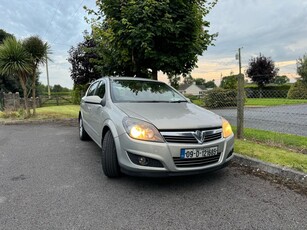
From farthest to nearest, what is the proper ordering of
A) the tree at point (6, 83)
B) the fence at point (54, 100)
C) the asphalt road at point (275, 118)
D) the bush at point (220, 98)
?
the tree at point (6, 83) < the fence at point (54, 100) < the bush at point (220, 98) < the asphalt road at point (275, 118)

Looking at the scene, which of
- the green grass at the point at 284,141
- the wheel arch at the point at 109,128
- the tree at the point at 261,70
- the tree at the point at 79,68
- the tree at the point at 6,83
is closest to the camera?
the wheel arch at the point at 109,128

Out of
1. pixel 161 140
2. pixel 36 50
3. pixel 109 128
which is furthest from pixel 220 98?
pixel 161 140

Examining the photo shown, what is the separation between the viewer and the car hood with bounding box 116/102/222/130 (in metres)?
3.17

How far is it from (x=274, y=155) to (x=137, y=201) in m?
2.73

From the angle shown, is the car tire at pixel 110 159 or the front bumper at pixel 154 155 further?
the car tire at pixel 110 159

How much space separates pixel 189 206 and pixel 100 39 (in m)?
7.07

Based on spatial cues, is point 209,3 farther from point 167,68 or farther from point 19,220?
point 19,220

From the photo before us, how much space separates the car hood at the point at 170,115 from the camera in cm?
317

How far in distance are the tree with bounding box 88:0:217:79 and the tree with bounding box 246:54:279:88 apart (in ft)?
106

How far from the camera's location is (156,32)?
6.25 meters

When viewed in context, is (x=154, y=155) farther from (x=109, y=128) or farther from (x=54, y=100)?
(x=54, y=100)

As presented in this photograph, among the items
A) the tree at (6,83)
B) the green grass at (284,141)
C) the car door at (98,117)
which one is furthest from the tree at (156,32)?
the tree at (6,83)

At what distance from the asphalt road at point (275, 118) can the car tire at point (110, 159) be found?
440cm

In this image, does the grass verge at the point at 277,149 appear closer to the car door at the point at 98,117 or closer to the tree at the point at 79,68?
the car door at the point at 98,117
